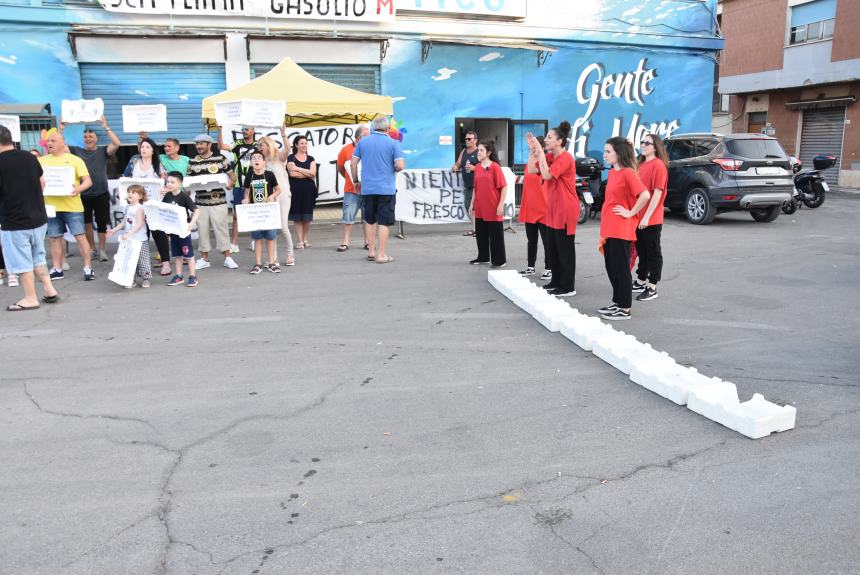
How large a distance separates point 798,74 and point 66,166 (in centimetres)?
2718

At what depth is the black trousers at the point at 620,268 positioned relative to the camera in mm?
6715

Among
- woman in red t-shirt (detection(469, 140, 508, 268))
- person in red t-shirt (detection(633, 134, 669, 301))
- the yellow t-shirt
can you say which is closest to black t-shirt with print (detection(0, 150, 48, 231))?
the yellow t-shirt

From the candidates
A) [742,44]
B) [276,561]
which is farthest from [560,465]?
[742,44]

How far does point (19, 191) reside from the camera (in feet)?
23.6

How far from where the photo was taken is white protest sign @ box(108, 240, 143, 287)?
8234mm

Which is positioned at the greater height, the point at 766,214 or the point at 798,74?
the point at 798,74

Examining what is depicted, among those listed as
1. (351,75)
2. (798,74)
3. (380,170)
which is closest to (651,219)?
(380,170)

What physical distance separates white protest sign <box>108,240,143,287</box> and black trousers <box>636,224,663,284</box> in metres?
5.65

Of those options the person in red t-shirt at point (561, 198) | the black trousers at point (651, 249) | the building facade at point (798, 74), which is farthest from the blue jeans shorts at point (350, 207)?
the building facade at point (798, 74)

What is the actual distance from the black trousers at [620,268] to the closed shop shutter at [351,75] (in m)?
10.5

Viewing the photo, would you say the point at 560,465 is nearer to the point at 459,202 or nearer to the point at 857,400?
the point at 857,400

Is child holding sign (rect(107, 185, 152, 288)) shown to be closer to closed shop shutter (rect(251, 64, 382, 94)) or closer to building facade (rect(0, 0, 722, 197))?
building facade (rect(0, 0, 722, 197))

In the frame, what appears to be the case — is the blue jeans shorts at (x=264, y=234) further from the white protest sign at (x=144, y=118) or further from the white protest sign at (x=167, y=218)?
the white protest sign at (x=144, y=118)

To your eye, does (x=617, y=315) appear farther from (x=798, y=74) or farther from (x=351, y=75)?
(x=798, y=74)
